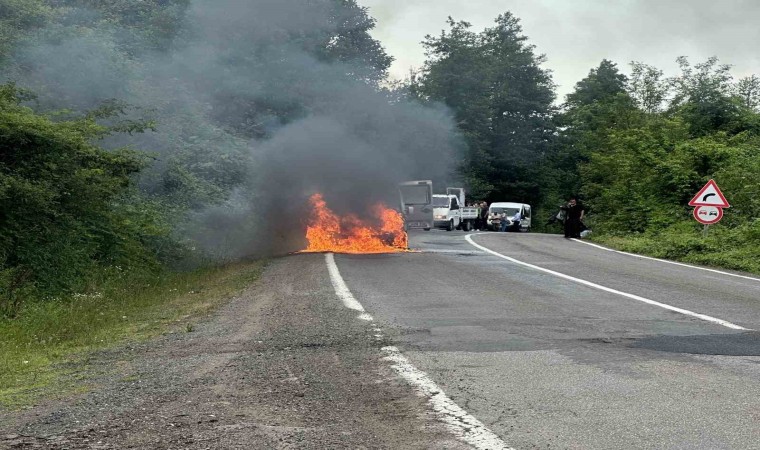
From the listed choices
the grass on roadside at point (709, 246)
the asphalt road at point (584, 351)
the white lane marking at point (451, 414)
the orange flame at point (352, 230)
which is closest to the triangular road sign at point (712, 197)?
the grass on roadside at point (709, 246)

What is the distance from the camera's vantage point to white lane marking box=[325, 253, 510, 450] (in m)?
4.65

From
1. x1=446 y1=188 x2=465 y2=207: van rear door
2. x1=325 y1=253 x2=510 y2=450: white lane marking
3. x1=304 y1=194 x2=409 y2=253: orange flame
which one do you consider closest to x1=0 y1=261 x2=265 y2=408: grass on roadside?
x1=325 y1=253 x2=510 y2=450: white lane marking

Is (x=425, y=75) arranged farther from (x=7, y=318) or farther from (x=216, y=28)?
(x=7, y=318)

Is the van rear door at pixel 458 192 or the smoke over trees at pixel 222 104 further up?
the smoke over trees at pixel 222 104

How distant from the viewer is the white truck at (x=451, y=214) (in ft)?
155

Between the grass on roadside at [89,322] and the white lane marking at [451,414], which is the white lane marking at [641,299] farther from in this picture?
the grass on roadside at [89,322]

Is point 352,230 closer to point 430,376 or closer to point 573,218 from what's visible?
point 573,218

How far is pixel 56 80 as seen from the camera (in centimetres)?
2227

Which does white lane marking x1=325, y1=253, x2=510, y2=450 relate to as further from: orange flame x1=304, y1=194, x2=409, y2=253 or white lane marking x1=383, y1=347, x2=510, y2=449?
orange flame x1=304, y1=194, x2=409, y2=253

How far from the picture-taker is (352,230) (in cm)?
2441

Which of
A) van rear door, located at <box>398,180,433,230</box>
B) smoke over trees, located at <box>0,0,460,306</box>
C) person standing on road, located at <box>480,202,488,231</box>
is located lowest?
person standing on road, located at <box>480,202,488,231</box>

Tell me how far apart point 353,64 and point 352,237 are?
35.1 ft

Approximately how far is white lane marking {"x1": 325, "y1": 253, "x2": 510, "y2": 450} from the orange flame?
16578 mm

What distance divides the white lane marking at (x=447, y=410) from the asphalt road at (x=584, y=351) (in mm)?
81
